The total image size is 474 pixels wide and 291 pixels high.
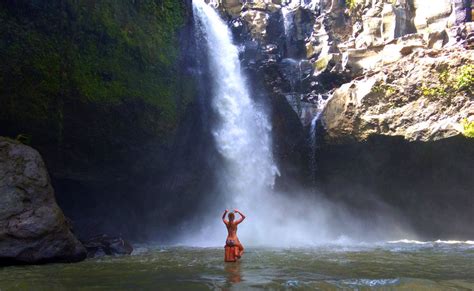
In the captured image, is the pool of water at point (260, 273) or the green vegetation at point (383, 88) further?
the green vegetation at point (383, 88)

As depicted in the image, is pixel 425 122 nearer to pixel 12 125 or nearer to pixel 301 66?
pixel 301 66

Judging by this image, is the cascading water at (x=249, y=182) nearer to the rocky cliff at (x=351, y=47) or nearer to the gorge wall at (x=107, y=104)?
the gorge wall at (x=107, y=104)

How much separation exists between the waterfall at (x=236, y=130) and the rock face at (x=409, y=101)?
3.69 metres

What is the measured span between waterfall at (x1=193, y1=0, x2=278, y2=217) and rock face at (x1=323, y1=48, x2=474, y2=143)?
369 centimetres

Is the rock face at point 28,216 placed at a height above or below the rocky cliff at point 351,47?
below

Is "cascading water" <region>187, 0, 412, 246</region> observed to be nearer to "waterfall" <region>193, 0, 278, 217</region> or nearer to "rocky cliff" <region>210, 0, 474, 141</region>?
"waterfall" <region>193, 0, 278, 217</region>

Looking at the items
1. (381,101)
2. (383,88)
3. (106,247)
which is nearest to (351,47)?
(383,88)

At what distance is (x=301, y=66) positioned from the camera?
73.8 ft

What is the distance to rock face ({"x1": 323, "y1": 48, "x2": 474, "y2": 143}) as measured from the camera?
16906 mm

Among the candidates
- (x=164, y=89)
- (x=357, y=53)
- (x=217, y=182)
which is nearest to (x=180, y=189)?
(x=217, y=182)

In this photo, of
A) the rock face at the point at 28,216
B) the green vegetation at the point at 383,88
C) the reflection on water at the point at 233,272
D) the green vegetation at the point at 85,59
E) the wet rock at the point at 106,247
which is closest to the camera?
the reflection on water at the point at 233,272

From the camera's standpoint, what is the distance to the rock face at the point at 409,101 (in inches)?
666

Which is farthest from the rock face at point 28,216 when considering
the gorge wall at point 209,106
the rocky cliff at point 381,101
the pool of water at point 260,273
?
the rocky cliff at point 381,101

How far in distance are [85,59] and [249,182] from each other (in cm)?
977
